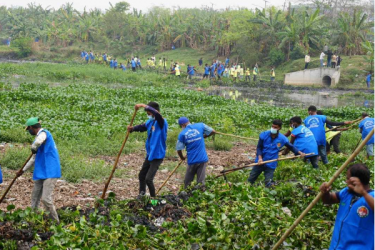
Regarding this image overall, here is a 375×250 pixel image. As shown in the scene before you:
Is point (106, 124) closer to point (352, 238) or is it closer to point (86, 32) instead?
point (352, 238)

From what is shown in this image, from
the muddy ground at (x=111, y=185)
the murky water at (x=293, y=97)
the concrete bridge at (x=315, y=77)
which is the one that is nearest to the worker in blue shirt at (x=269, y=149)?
the muddy ground at (x=111, y=185)

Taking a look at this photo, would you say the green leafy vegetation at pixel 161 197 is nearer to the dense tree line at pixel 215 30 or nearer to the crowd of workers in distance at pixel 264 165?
the crowd of workers in distance at pixel 264 165

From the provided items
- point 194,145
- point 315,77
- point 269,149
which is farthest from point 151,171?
point 315,77

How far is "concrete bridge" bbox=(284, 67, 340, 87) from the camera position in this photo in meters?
33.1

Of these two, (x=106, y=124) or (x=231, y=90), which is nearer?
(x=106, y=124)

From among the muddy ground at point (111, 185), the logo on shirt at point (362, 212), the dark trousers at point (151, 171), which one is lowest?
the muddy ground at point (111, 185)

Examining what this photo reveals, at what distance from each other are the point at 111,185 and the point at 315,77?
28287 millimetres

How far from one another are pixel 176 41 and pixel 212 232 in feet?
160

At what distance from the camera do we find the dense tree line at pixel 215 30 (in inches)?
1479

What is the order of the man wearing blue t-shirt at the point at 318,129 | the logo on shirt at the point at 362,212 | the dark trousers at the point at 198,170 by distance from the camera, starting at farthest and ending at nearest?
the man wearing blue t-shirt at the point at 318,129
the dark trousers at the point at 198,170
the logo on shirt at the point at 362,212

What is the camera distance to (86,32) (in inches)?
2199

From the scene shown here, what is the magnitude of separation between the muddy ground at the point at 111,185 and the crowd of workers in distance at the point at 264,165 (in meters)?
1.06

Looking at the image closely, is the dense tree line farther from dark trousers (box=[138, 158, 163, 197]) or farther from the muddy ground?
dark trousers (box=[138, 158, 163, 197])

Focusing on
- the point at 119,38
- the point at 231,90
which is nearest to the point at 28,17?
the point at 119,38
